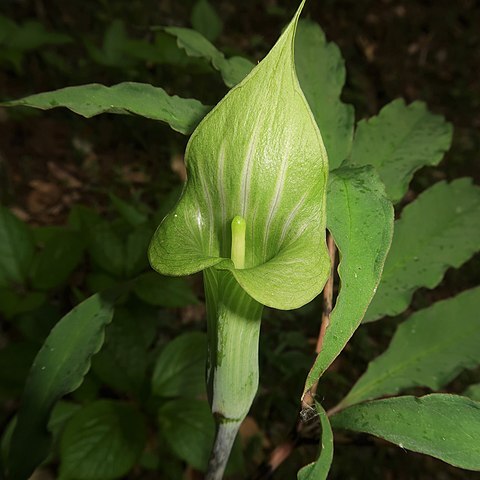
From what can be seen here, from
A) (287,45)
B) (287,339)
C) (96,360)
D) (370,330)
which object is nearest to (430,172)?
(370,330)

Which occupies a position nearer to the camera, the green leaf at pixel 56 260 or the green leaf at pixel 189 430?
the green leaf at pixel 189 430

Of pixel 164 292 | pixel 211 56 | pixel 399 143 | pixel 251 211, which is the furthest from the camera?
pixel 164 292

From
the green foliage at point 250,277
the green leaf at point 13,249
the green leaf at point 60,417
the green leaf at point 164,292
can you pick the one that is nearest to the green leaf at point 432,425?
the green foliage at point 250,277

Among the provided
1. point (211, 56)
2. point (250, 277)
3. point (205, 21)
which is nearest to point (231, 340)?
point (250, 277)

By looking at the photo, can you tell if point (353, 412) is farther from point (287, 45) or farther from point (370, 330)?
point (370, 330)

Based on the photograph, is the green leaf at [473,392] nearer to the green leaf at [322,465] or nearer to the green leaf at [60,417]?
the green leaf at [322,465]

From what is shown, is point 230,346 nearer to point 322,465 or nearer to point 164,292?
point 322,465
